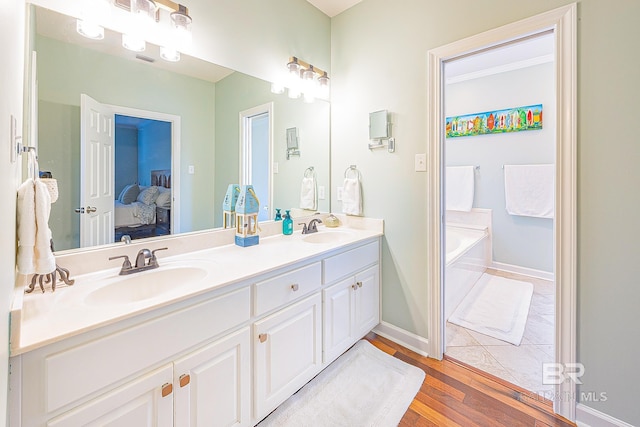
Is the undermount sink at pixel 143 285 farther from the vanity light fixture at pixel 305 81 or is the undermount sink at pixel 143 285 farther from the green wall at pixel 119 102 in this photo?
the vanity light fixture at pixel 305 81

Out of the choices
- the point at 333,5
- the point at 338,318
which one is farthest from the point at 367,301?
the point at 333,5

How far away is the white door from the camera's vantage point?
1.19 metres

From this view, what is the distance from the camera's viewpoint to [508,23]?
4.86 feet

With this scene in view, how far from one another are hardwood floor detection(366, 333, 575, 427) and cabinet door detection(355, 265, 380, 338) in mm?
414

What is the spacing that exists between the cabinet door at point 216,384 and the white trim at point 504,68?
4036 mm

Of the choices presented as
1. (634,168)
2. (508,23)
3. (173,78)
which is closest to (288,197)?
(173,78)

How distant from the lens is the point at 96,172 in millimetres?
1233

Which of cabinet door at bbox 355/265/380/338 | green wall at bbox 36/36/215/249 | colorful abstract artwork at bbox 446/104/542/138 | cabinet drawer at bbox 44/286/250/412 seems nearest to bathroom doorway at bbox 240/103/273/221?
green wall at bbox 36/36/215/249

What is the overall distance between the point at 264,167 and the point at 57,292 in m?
1.26

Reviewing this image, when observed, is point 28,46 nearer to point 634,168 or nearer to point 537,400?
point 634,168

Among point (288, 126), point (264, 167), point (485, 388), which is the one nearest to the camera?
point (485, 388)

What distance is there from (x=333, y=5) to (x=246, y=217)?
180 centimetres

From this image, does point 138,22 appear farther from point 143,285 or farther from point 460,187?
point 460,187

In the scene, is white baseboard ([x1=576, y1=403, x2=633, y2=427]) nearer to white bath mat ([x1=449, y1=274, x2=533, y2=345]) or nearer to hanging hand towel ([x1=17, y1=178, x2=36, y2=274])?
white bath mat ([x1=449, y1=274, x2=533, y2=345])
